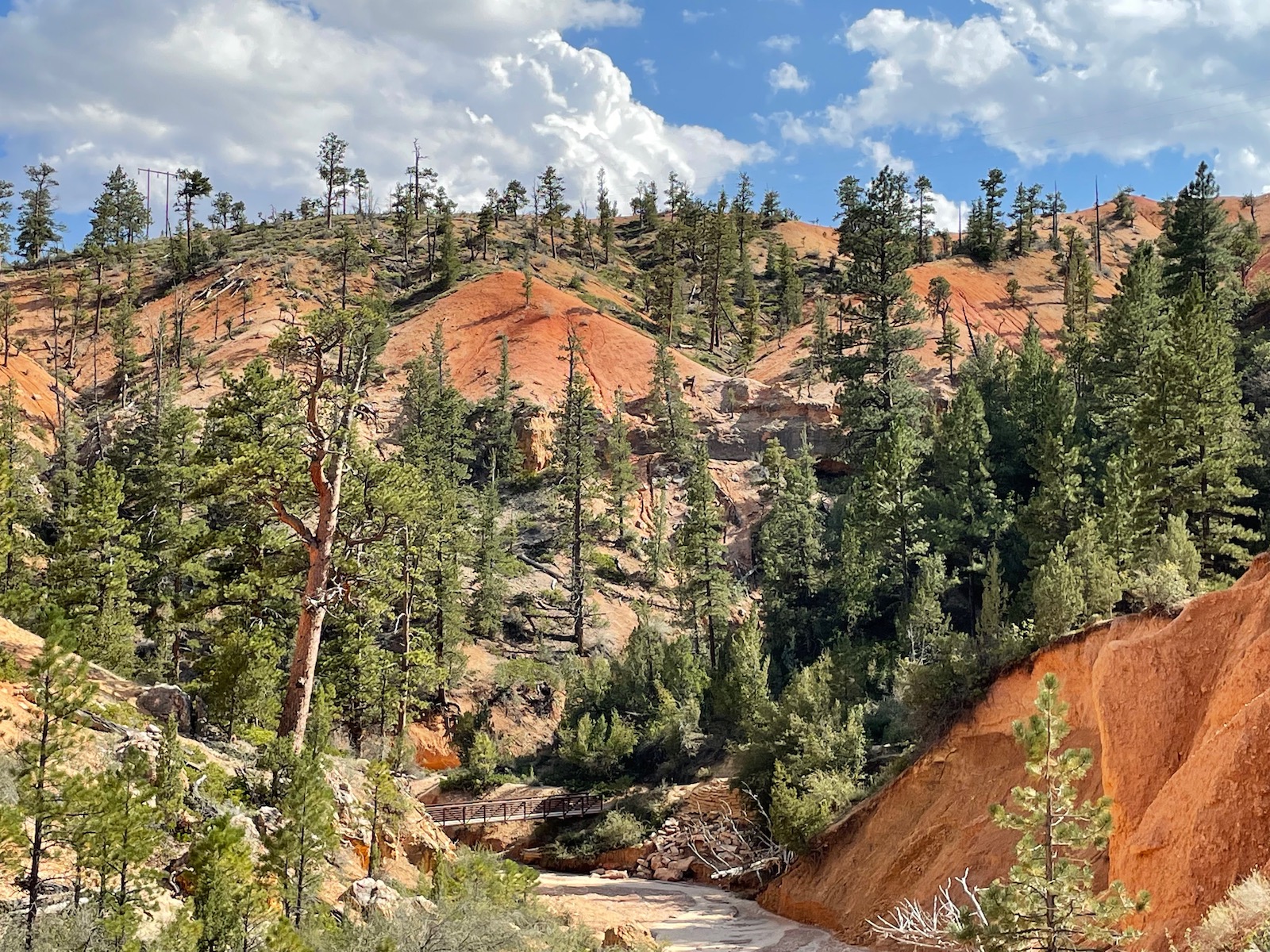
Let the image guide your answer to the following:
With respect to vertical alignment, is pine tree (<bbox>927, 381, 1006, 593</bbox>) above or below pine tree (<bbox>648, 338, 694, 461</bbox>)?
below

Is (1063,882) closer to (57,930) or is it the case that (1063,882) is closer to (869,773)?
(57,930)

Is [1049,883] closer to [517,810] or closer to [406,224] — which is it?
[517,810]

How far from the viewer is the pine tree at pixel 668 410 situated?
59.3 meters

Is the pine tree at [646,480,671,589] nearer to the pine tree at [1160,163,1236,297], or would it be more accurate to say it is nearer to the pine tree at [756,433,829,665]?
the pine tree at [756,433,829,665]

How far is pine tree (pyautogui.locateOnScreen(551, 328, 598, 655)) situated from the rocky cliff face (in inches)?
1014

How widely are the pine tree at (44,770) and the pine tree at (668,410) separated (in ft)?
165

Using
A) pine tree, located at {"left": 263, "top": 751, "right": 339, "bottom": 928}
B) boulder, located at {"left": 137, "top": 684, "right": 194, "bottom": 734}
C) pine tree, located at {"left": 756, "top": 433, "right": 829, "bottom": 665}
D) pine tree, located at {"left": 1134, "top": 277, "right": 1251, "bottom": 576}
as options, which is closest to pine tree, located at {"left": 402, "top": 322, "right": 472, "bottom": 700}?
boulder, located at {"left": 137, "top": 684, "right": 194, "bottom": 734}

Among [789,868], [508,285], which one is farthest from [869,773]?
[508,285]

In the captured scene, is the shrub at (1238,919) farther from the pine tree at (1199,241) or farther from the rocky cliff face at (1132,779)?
the pine tree at (1199,241)

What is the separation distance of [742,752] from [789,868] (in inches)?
181

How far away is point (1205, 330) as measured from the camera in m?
29.9

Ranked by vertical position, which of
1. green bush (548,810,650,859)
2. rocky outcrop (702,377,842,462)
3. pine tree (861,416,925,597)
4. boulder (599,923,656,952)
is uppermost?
rocky outcrop (702,377,842,462)

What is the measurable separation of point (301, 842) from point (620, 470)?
44.9m

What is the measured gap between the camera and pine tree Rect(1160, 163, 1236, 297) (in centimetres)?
4272
